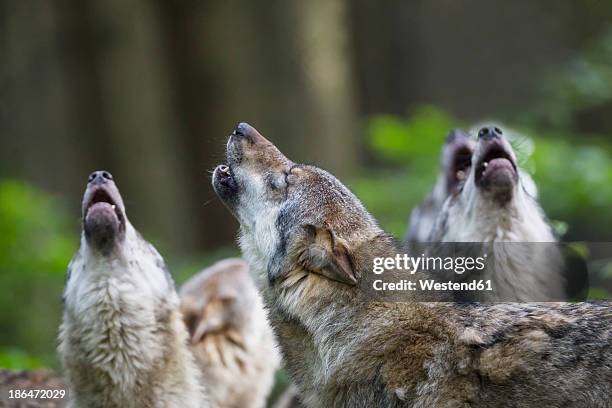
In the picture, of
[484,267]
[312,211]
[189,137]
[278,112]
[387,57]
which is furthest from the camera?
[387,57]

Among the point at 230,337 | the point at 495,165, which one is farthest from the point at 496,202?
the point at 230,337

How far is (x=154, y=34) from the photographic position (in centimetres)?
1828

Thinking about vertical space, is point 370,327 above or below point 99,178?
below

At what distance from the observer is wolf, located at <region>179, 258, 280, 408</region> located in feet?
25.2

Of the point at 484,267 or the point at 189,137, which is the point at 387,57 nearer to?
the point at 189,137

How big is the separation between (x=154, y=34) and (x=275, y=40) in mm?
2375

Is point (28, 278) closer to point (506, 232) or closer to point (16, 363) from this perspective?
point (16, 363)

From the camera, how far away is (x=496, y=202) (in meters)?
6.99

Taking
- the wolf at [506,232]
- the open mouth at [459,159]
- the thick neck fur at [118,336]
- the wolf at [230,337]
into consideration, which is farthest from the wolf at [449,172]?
the thick neck fur at [118,336]

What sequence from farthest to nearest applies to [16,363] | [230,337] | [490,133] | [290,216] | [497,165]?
[16,363], [230,337], [490,133], [497,165], [290,216]

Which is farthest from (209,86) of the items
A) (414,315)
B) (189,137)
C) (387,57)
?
(414,315)

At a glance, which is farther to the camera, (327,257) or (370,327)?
(327,257)
